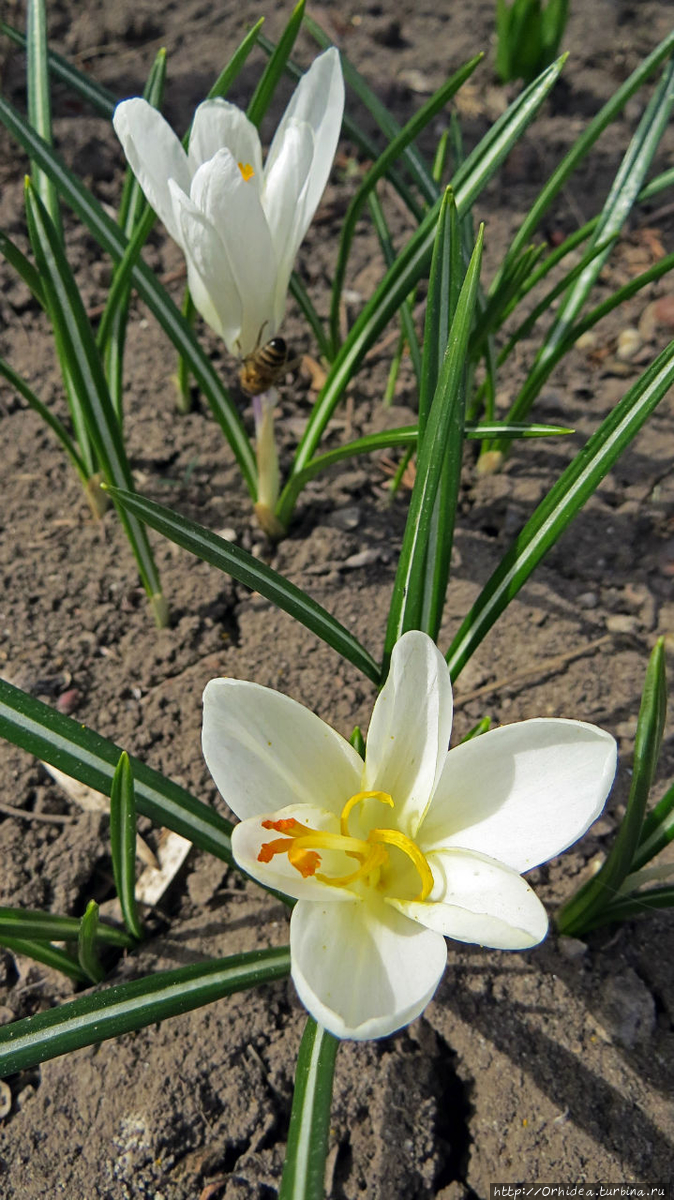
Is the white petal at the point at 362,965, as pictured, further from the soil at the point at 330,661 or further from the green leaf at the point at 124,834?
the soil at the point at 330,661

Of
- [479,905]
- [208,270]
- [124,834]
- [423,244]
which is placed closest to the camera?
[479,905]

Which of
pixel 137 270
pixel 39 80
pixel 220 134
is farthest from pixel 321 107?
pixel 39 80

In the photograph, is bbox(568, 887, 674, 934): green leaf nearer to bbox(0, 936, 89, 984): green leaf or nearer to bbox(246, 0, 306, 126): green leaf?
bbox(0, 936, 89, 984): green leaf

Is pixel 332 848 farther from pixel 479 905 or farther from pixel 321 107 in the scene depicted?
pixel 321 107

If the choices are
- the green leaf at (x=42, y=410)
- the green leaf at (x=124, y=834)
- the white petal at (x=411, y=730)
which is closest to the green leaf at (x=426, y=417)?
the white petal at (x=411, y=730)

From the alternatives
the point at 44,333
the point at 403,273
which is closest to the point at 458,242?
the point at 403,273

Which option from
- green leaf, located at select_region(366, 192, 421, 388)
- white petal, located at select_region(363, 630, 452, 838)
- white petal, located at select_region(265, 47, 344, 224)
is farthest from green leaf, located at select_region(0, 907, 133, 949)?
green leaf, located at select_region(366, 192, 421, 388)
